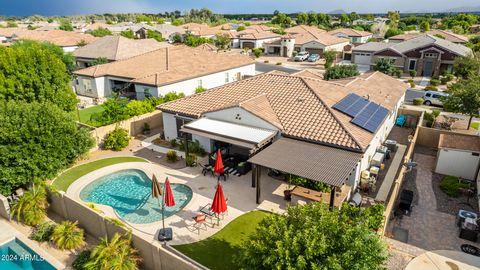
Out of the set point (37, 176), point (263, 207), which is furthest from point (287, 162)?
point (37, 176)

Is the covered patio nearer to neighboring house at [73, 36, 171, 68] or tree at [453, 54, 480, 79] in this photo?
tree at [453, 54, 480, 79]

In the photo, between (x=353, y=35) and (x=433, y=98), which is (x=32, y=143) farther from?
(x=353, y=35)

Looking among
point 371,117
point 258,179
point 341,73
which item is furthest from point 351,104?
point 341,73

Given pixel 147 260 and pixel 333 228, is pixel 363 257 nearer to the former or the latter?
pixel 333 228

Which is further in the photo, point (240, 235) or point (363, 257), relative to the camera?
point (240, 235)

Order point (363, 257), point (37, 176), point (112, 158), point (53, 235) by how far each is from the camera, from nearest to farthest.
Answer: point (363, 257) < point (53, 235) < point (37, 176) < point (112, 158)

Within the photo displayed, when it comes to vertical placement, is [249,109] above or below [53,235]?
above
